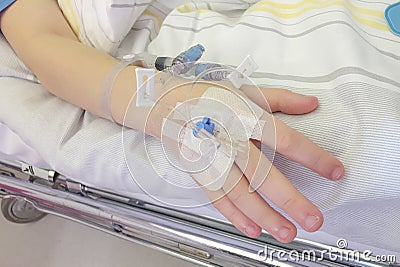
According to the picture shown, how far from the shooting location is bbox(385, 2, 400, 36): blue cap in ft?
1.82

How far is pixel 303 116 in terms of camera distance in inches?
18.9

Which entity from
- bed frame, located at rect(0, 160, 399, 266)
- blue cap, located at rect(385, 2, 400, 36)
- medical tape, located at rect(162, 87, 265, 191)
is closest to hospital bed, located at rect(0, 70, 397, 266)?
bed frame, located at rect(0, 160, 399, 266)

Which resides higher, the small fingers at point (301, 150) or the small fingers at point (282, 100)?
the small fingers at point (282, 100)

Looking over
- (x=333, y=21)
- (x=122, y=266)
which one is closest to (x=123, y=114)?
(x=333, y=21)

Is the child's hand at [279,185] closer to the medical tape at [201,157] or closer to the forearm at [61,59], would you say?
the medical tape at [201,157]

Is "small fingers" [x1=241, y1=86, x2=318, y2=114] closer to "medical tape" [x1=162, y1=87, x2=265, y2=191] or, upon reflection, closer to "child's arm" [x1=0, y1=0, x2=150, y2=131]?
"medical tape" [x1=162, y1=87, x2=265, y2=191]

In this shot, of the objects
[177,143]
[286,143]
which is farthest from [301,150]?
[177,143]

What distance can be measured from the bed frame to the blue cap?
26cm

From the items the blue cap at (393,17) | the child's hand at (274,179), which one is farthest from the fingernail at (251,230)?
the blue cap at (393,17)

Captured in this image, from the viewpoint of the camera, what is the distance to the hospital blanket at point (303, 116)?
0.45m

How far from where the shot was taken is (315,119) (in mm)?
471

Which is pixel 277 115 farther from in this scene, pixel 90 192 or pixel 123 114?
pixel 90 192

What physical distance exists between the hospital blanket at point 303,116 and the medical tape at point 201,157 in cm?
2

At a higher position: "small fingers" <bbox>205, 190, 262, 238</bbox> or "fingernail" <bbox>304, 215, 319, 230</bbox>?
"fingernail" <bbox>304, 215, 319, 230</bbox>
